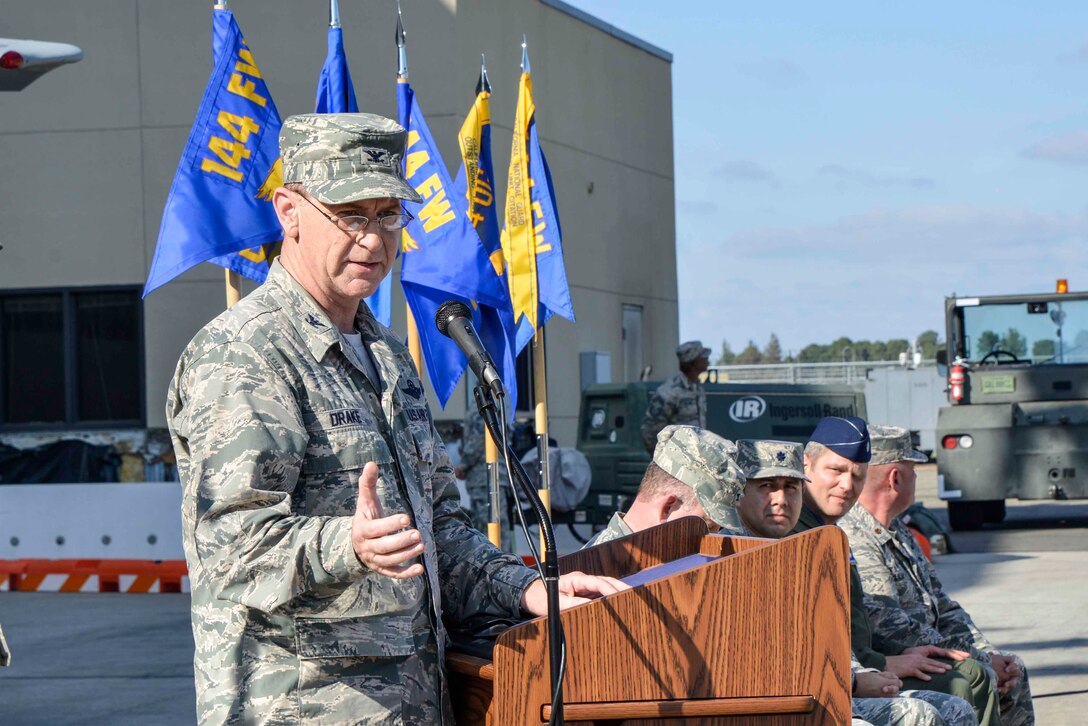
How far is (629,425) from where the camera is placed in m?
15.5

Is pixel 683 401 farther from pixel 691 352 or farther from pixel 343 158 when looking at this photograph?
pixel 343 158

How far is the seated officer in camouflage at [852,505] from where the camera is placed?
533 centimetres

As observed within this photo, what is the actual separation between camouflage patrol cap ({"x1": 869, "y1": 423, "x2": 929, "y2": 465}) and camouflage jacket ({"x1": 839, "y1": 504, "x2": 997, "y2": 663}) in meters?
0.26

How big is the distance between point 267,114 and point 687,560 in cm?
555

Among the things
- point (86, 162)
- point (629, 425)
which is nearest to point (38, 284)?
point (86, 162)

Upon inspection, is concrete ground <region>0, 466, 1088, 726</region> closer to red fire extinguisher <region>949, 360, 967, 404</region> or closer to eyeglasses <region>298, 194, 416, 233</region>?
red fire extinguisher <region>949, 360, 967, 404</region>

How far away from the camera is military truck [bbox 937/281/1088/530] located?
1589cm

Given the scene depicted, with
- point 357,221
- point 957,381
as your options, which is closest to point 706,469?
point 357,221

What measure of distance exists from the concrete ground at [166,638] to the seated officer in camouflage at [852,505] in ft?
6.97

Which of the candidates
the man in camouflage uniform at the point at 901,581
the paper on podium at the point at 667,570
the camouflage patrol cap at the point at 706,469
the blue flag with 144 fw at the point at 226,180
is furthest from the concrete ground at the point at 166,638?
the paper on podium at the point at 667,570

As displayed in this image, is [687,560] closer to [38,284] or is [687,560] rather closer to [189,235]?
[189,235]

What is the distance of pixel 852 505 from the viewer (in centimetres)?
562

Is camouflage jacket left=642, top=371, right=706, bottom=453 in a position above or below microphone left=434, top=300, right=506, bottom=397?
below

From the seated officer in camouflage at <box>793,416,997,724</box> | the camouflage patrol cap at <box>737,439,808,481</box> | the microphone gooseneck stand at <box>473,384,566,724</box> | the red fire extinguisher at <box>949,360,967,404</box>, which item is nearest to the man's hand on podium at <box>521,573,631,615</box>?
the microphone gooseneck stand at <box>473,384,566,724</box>
